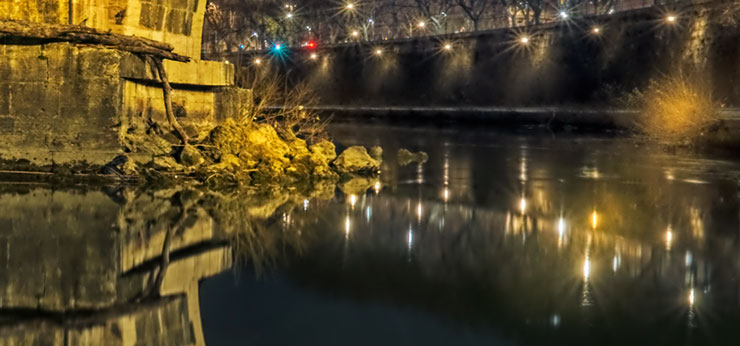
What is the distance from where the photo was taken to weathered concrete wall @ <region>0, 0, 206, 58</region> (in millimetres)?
14516

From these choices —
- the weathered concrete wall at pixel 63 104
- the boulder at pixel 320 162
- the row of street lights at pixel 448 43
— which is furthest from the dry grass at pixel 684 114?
the weathered concrete wall at pixel 63 104

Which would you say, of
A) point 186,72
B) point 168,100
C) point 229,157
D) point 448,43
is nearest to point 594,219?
point 229,157

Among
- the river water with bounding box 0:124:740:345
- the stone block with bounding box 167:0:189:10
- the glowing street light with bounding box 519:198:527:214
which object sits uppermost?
the stone block with bounding box 167:0:189:10

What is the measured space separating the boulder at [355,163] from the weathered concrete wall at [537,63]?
71.3 ft

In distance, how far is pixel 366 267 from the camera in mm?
9109

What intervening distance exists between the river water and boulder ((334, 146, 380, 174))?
2.37 metres

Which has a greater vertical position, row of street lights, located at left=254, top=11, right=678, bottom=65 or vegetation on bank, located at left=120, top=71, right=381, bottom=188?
row of street lights, located at left=254, top=11, right=678, bottom=65

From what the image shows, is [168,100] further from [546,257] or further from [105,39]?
[546,257]

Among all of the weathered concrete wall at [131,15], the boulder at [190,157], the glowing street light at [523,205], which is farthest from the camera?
the boulder at [190,157]

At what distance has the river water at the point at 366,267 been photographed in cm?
694

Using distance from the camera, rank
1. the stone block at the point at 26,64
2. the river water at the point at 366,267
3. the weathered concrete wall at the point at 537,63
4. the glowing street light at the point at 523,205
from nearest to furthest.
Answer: the river water at the point at 366,267
the glowing street light at the point at 523,205
the stone block at the point at 26,64
the weathered concrete wall at the point at 537,63

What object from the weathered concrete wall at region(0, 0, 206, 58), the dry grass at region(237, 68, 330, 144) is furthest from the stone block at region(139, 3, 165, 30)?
the dry grass at region(237, 68, 330, 144)

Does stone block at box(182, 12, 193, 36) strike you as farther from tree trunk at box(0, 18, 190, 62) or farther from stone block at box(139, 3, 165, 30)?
tree trunk at box(0, 18, 190, 62)

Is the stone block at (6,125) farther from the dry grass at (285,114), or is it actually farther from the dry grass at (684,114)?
the dry grass at (684,114)
